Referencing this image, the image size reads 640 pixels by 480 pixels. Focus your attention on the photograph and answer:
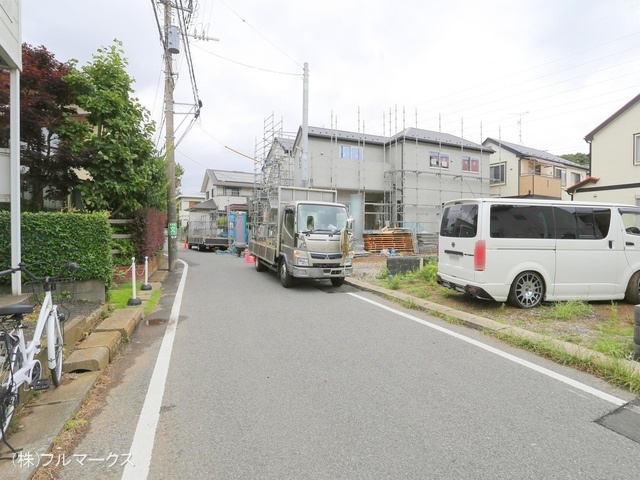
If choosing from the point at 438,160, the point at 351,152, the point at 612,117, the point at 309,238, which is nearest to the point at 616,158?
the point at 612,117

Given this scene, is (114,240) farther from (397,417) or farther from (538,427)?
(538,427)

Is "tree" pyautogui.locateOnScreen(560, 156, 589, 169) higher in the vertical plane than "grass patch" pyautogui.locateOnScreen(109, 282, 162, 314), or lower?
higher

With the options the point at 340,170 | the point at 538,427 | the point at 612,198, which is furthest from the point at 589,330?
the point at 340,170

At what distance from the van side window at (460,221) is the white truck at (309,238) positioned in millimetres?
2987

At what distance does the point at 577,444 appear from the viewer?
9.44ft

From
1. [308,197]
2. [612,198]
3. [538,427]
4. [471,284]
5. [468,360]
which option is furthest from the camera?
[612,198]

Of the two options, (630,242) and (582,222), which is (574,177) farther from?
(582,222)

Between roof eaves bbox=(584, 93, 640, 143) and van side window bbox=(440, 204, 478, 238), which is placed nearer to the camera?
van side window bbox=(440, 204, 478, 238)

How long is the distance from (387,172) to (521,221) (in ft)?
55.8

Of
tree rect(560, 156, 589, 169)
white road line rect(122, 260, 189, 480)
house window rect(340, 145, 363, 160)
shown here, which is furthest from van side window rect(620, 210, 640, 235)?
tree rect(560, 156, 589, 169)

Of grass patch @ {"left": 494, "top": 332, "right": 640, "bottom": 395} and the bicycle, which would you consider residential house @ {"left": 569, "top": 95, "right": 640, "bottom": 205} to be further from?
the bicycle

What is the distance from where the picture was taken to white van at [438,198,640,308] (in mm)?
6609

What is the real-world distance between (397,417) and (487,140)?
30082 mm

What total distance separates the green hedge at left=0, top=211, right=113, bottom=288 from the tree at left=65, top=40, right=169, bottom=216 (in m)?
3.21
